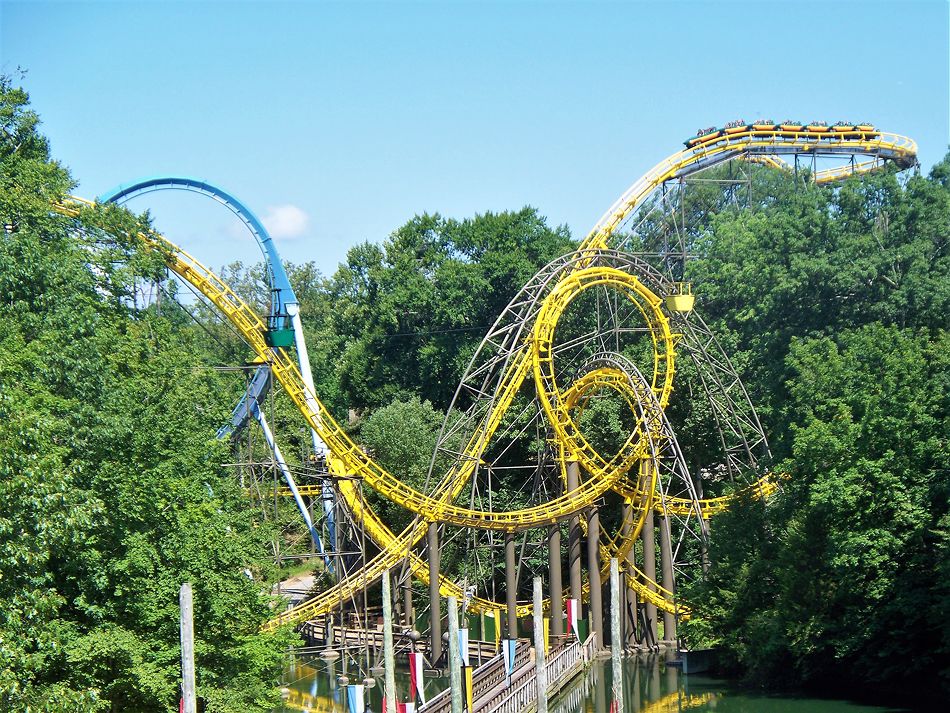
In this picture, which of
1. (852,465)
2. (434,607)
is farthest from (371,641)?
(852,465)

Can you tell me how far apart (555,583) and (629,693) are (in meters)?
3.05

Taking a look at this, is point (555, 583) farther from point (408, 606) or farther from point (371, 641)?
point (371, 641)

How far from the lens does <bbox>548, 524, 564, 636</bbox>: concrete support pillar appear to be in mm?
30281

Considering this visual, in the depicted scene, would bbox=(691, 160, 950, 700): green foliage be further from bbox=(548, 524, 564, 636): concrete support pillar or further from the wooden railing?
the wooden railing

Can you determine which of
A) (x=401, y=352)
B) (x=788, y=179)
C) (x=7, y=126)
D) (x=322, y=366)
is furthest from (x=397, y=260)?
(x=7, y=126)

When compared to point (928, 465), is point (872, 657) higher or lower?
lower

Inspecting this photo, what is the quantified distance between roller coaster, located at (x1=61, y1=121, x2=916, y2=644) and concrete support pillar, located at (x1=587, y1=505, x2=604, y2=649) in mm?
123

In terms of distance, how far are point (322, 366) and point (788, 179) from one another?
19550 millimetres

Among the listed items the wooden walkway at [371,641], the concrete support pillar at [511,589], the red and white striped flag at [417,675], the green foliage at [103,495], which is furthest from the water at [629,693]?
the green foliage at [103,495]

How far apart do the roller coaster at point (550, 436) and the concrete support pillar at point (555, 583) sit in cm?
25

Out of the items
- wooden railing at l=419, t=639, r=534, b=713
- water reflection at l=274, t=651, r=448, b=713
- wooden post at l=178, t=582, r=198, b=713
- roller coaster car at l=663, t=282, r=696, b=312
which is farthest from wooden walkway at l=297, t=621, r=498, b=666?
wooden post at l=178, t=582, r=198, b=713

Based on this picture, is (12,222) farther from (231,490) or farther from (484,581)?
(484,581)

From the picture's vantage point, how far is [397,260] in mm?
49219

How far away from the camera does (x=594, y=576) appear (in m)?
30.9
